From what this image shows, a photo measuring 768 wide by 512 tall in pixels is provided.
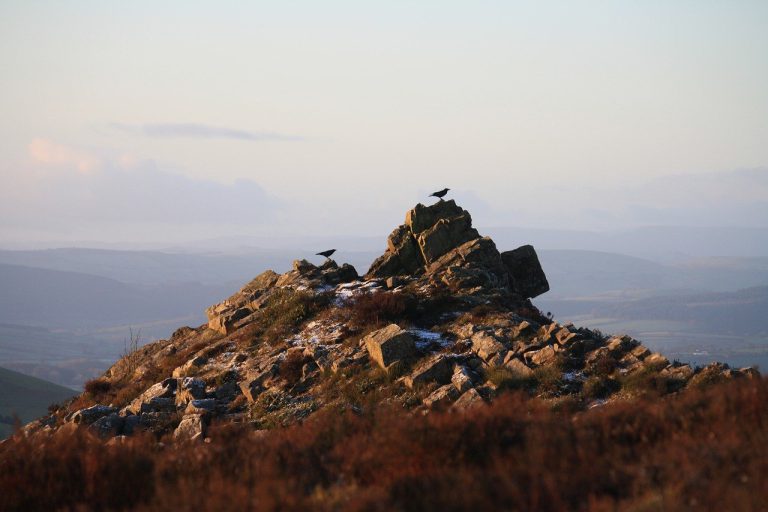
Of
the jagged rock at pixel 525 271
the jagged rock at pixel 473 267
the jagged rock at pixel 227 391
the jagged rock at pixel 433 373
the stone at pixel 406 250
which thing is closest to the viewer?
the jagged rock at pixel 433 373

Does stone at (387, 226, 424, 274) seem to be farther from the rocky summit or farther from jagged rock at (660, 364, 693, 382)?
jagged rock at (660, 364, 693, 382)

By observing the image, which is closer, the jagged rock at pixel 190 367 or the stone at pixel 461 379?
the stone at pixel 461 379

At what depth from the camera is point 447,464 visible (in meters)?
11.5

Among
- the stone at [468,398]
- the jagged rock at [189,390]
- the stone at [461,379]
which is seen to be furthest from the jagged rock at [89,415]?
the stone at [468,398]

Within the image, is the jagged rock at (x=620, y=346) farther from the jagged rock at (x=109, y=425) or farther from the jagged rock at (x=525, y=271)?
the jagged rock at (x=109, y=425)

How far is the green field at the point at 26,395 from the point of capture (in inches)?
5827

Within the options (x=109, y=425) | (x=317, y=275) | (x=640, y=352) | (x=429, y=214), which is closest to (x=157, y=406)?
(x=109, y=425)

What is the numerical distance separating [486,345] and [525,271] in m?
14.1

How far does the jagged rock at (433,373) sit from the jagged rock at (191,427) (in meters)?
6.26

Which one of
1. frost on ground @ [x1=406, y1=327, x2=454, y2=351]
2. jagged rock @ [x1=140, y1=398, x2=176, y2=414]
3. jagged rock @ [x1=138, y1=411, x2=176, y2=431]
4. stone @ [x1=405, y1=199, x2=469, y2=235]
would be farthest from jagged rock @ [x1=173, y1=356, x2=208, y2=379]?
stone @ [x1=405, y1=199, x2=469, y2=235]

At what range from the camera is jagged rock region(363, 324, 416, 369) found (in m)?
23.7

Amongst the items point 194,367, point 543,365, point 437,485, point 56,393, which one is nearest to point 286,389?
point 194,367

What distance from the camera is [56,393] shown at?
168000mm

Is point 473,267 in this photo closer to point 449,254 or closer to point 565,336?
point 449,254
